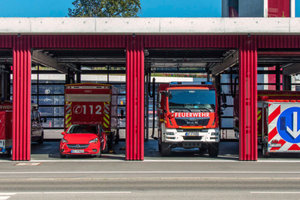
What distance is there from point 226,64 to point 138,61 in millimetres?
7427

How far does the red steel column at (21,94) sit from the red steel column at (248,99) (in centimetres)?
852

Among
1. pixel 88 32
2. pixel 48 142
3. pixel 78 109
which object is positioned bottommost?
pixel 48 142

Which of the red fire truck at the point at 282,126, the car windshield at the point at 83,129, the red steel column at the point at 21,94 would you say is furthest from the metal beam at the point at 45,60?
the red fire truck at the point at 282,126

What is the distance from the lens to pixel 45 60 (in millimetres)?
23875

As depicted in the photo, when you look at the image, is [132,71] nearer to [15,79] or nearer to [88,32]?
[88,32]

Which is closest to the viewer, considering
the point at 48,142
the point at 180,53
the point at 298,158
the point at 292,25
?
the point at 292,25

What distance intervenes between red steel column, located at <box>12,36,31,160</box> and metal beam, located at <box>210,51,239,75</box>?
9.38m

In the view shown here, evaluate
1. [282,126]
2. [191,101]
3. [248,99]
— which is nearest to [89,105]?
[191,101]

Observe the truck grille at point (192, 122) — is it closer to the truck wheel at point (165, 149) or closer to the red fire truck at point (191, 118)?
the red fire truck at point (191, 118)

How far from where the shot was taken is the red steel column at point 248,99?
19.1m

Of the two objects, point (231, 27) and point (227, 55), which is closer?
point (231, 27)

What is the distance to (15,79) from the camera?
19203 mm

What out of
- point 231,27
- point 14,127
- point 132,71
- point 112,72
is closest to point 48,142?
point 112,72

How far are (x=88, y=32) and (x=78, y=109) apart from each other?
6310mm
